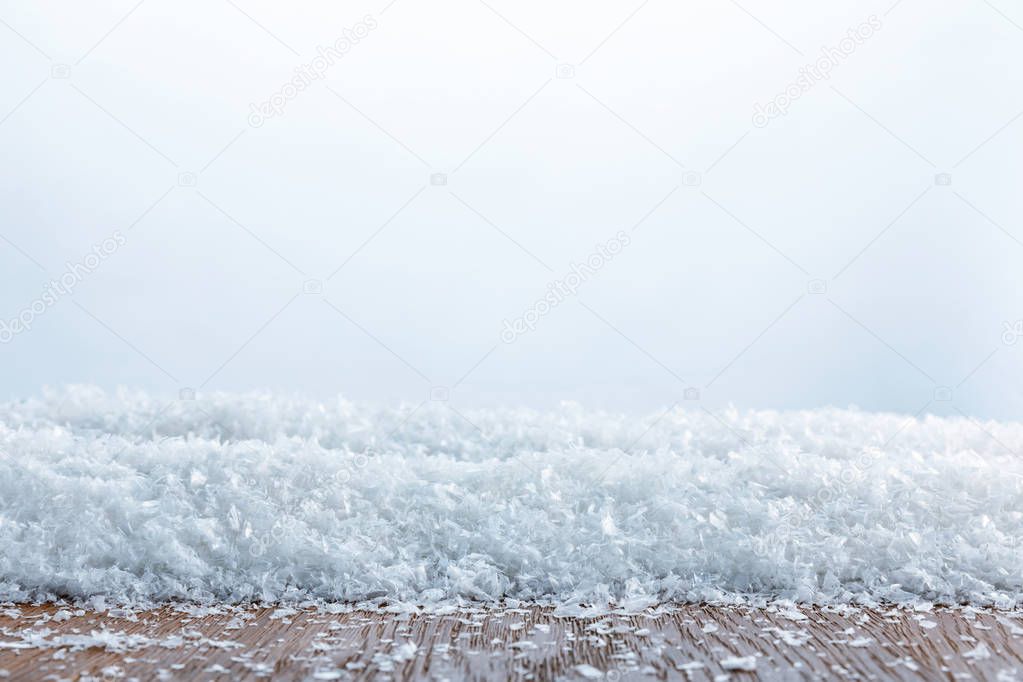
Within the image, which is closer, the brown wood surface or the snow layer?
the brown wood surface

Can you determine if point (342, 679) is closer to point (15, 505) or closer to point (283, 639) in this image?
point (283, 639)

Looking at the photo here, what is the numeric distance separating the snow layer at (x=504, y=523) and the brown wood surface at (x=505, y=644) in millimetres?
76

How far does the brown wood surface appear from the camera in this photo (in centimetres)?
105

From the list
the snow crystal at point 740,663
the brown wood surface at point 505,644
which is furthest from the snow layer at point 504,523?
the snow crystal at point 740,663

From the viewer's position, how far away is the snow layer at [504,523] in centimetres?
138

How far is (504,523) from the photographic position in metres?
1.49

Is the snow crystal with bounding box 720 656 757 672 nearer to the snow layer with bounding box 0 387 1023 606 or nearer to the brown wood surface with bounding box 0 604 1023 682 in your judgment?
the brown wood surface with bounding box 0 604 1023 682

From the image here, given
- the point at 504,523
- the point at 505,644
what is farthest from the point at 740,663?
the point at 504,523

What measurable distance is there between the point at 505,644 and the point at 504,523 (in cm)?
35

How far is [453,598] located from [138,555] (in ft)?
1.67

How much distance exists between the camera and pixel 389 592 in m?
1.37

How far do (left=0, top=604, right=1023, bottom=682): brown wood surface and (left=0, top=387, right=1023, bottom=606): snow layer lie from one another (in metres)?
0.08

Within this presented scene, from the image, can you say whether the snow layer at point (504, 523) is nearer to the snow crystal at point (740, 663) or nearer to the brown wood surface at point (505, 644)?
the brown wood surface at point (505, 644)

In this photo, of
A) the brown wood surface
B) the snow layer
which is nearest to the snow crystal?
the brown wood surface
